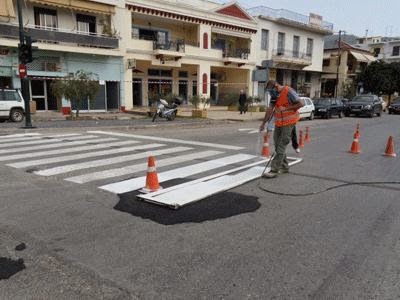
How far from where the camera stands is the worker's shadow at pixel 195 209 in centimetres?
505

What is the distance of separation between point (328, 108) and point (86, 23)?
17438 mm

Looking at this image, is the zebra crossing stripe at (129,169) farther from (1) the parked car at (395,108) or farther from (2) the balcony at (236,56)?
(1) the parked car at (395,108)

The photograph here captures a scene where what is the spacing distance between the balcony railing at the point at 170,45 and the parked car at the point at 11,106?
11638mm

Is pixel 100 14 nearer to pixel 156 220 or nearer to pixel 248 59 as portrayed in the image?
pixel 248 59

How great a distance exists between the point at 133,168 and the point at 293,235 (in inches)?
173

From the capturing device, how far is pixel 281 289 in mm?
3309

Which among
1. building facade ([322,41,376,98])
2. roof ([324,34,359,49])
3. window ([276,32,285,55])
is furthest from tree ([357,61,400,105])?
window ([276,32,285,55])

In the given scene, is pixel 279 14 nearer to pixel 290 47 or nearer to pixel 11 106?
pixel 290 47

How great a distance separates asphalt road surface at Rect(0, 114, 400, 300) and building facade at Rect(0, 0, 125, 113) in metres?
15.4

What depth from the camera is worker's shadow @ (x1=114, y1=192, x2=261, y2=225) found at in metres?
5.05

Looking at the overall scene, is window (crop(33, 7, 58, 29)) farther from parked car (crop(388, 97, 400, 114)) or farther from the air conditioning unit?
parked car (crop(388, 97, 400, 114))

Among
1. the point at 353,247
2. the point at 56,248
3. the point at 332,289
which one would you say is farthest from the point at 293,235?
the point at 56,248

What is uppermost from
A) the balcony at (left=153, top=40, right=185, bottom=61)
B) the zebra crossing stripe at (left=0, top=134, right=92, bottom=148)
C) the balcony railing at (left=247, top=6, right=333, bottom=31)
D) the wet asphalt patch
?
the balcony railing at (left=247, top=6, right=333, bottom=31)

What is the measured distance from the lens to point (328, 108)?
27.0 meters
